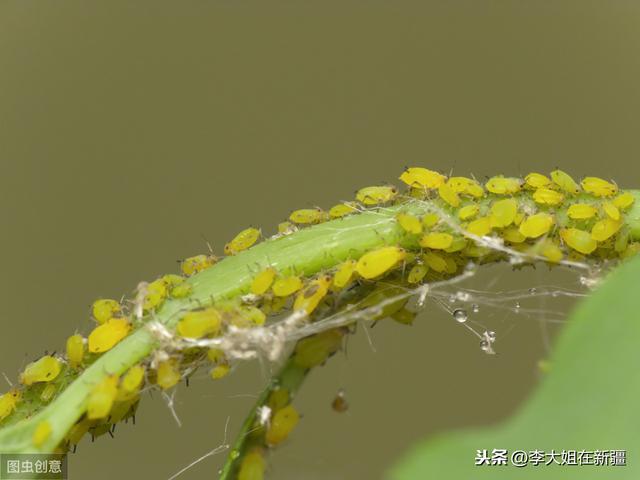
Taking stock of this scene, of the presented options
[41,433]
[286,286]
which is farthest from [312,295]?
[41,433]

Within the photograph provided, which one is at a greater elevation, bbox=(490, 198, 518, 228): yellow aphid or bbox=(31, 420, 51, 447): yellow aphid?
bbox=(490, 198, 518, 228): yellow aphid

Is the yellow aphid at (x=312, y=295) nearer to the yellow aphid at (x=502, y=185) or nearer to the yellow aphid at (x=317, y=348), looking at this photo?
the yellow aphid at (x=317, y=348)

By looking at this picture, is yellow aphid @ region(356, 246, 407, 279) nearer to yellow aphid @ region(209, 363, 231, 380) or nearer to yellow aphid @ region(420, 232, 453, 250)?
yellow aphid @ region(420, 232, 453, 250)

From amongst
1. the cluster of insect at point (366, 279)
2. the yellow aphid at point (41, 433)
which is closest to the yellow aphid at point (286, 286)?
the cluster of insect at point (366, 279)

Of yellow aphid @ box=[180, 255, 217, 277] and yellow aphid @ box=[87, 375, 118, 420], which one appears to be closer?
yellow aphid @ box=[87, 375, 118, 420]

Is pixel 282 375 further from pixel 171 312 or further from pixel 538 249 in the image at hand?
pixel 538 249

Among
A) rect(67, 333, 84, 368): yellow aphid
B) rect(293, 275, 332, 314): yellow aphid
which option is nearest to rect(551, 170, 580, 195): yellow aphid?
rect(293, 275, 332, 314): yellow aphid

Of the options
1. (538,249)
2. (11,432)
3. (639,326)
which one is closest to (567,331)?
(639,326)
